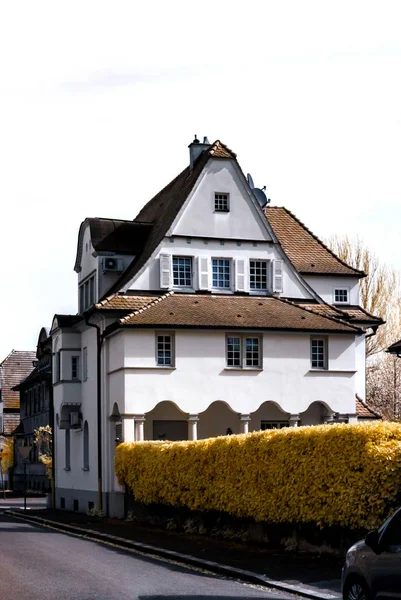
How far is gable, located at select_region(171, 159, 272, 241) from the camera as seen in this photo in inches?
1737

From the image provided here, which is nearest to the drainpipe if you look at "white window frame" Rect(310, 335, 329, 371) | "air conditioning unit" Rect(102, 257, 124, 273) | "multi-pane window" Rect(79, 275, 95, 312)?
"air conditioning unit" Rect(102, 257, 124, 273)

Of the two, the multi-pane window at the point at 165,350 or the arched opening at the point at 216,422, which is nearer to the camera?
the multi-pane window at the point at 165,350

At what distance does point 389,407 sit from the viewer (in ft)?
274

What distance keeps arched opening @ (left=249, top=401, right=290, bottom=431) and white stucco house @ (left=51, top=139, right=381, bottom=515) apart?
0.05 meters

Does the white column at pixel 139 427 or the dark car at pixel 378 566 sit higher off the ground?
the white column at pixel 139 427

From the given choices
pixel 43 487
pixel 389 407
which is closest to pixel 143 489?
pixel 43 487

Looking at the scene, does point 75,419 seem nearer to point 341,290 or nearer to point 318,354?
point 318,354

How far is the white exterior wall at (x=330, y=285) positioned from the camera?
52250 millimetres

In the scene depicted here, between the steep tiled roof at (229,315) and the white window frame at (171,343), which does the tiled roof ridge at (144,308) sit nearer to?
the steep tiled roof at (229,315)

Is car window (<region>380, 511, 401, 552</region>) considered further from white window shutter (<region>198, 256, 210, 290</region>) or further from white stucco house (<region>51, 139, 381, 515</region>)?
white window shutter (<region>198, 256, 210, 290</region>)

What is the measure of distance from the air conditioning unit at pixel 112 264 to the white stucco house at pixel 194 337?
1.9 inches

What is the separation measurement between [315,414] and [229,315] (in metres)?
5.65

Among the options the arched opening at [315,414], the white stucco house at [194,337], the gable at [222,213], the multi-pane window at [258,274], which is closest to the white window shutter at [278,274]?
the white stucco house at [194,337]

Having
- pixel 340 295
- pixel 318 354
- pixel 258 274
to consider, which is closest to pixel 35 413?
pixel 340 295
